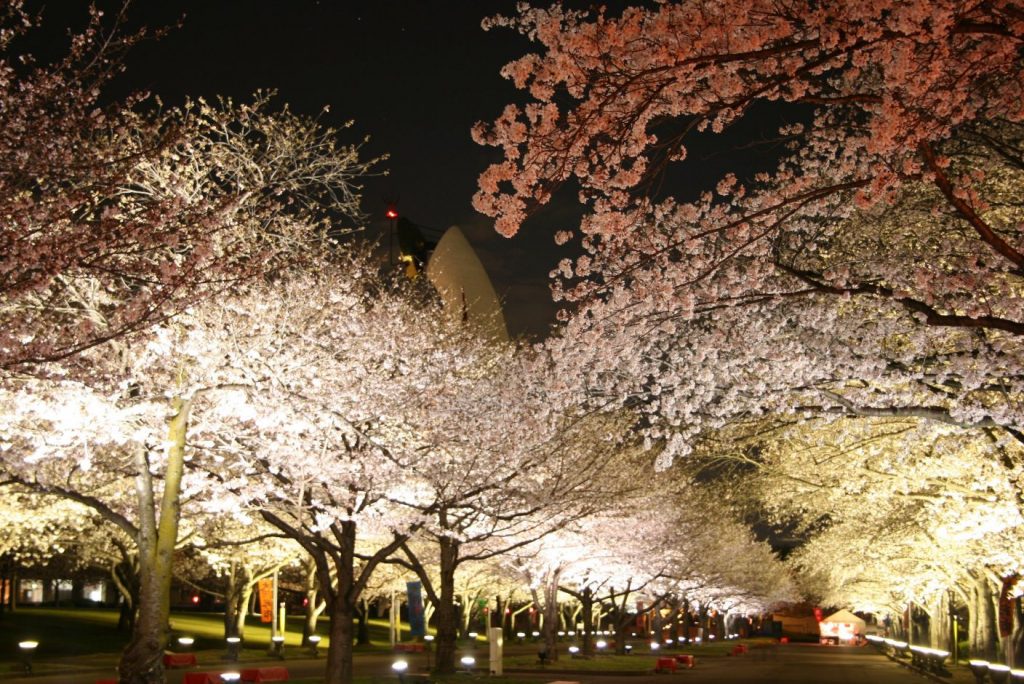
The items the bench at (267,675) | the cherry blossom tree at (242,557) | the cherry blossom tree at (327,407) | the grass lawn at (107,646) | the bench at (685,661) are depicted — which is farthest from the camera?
the bench at (685,661)

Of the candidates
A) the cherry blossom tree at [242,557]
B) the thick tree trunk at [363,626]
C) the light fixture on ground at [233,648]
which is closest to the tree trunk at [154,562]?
the light fixture on ground at [233,648]

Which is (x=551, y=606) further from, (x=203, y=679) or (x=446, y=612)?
(x=203, y=679)

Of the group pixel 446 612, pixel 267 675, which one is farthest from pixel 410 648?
pixel 267 675

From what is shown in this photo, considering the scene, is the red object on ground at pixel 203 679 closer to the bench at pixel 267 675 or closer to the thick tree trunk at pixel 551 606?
the bench at pixel 267 675

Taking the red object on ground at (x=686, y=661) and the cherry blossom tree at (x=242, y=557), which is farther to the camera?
the red object on ground at (x=686, y=661)

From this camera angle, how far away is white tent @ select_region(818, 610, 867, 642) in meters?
126

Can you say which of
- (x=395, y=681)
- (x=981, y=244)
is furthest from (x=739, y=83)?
(x=395, y=681)

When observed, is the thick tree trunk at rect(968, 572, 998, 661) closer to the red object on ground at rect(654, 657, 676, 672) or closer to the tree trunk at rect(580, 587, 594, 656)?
the red object on ground at rect(654, 657, 676, 672)

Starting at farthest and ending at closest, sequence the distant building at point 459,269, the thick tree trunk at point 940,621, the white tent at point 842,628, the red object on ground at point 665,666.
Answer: the white tent at point 842,628 < the distant building at point 459,269 < the thick tree trunk at point 940,621 < the red object on ground at point 665,666

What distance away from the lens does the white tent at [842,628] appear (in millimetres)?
125844

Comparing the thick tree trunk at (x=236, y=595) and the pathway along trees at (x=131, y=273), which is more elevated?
the pathway along trees at (x=131, y=273)


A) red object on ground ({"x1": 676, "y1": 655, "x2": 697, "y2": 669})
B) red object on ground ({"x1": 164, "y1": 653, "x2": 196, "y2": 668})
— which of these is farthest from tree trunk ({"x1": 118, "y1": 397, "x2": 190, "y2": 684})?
red object on ground ({"x1": 676, "y1": 655, "x2": 697, "y2": 669})

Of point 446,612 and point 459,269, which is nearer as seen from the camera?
point 446,612

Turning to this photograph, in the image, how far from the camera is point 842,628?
128250 mm
